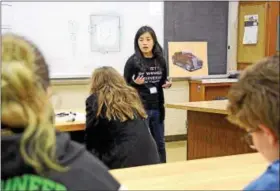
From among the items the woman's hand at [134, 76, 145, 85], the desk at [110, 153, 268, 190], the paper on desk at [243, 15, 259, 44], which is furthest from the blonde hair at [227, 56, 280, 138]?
the paper on desk at [243, 15, 259, 44]

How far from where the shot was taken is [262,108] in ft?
3.08

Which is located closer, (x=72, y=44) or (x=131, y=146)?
(x=131, y=146)

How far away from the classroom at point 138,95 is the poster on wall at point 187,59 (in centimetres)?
1

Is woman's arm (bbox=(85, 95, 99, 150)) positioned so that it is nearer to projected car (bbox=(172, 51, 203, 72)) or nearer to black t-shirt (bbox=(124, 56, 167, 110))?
black t-shirt (bbox=(124, 56, 167, 110))

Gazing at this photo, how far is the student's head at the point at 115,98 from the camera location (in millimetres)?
2324

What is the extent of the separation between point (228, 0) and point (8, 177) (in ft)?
16.0

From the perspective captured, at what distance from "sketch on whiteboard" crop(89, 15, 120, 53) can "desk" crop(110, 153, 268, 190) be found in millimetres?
3076

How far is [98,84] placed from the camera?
8.09 ft

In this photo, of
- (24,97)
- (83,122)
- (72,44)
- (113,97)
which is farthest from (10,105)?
(72,44)

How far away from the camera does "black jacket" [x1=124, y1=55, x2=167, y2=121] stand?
12.1 feet

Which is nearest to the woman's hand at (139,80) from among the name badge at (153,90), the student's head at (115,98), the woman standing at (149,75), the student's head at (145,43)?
the woman standing at (149,75)

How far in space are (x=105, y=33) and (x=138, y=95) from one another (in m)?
1.90

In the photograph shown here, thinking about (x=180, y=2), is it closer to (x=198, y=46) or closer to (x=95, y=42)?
(x=198, y=46)

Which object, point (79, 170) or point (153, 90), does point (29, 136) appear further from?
point (153, 90)
